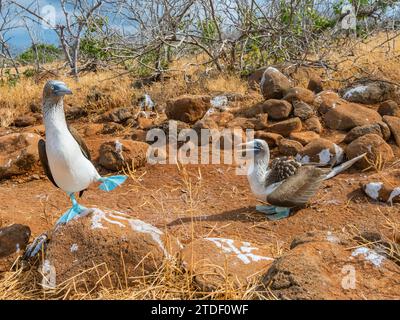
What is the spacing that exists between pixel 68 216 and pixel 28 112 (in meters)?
5.62

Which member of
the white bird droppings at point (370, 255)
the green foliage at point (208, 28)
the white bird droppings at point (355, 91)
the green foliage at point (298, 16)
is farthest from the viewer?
the green foliage at point (208, 28)

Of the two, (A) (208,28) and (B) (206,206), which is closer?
(B) (206,206)

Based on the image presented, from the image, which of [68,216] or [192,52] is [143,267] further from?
[192,52]

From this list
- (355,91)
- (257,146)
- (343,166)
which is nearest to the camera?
(257,146)

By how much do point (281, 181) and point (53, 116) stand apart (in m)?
1.90

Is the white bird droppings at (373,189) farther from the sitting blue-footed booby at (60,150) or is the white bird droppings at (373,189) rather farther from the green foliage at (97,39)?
the green foliage at (97,39)

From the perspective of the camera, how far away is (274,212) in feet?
12.5

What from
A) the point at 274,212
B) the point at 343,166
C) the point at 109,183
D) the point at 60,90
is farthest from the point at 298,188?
the point at 60,90

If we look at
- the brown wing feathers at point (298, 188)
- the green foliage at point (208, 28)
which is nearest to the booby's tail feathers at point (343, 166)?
the brown wing feathers at point (298, 188)

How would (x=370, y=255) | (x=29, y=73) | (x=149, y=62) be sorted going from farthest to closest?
(x=29, y=73) < (x=149, y=62) < (x=370, y=255)

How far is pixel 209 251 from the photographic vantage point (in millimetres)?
2533

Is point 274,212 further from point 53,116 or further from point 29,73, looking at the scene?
point 29,73

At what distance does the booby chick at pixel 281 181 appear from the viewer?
3.60 meters

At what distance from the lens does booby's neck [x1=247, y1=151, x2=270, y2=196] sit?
377 cm
